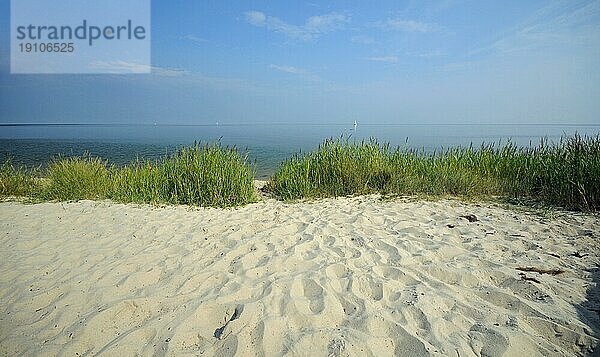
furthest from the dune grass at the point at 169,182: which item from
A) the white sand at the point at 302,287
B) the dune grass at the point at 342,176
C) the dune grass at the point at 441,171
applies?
the white sand at the point at 302,287

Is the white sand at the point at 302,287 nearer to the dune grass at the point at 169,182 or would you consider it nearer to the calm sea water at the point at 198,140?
the dune grass at the point at 169,182

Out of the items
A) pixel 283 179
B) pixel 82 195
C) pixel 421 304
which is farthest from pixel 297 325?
pixel 82 195

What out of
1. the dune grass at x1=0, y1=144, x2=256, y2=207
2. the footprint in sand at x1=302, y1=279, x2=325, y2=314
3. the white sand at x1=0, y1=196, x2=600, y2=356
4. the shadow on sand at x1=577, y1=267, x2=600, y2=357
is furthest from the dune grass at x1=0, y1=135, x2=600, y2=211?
the footprint in sand at x1=302, y1=279, x2=325, y2=314

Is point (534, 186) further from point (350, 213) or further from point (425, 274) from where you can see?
point (425, 274)

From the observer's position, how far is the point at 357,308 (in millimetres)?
2441

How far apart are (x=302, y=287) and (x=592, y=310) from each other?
200 cm

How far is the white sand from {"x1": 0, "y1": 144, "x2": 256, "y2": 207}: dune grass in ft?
4.84

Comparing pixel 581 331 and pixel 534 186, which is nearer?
pixel 581 331

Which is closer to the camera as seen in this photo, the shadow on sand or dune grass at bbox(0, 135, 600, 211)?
the shadow on sand

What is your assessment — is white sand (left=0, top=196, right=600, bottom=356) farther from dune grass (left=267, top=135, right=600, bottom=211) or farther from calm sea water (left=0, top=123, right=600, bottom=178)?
calm sea water (left=0, top=123, right=600, bottom=178)

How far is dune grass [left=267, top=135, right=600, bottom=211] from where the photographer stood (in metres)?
6.16

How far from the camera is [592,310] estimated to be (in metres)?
2.31

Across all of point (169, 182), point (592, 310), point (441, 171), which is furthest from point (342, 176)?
point (592, 310)

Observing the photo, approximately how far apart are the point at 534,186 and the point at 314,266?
217 inches
